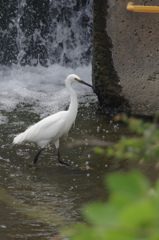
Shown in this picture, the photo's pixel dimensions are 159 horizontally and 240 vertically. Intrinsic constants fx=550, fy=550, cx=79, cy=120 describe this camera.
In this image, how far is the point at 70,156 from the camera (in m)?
6.33

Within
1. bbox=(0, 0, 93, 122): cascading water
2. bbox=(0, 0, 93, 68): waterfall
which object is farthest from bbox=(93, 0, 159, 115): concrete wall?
bbox=(0, 0, 93, 68): waterfall

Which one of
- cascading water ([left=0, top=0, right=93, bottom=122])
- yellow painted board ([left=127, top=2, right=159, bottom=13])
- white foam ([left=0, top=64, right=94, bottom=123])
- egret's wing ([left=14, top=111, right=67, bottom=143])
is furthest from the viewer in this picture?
cascading water ([left=0, top=0, right=93, bottom=122])

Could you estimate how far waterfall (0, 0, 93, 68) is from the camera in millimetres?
10898

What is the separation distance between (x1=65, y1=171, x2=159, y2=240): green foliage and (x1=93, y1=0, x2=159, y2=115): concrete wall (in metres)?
6.40

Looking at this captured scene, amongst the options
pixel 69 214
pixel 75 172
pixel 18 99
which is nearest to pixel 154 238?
pixel 69 214

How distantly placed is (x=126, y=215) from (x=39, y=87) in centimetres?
863

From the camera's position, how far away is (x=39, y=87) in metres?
9.19

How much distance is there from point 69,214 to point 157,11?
3.13 metres

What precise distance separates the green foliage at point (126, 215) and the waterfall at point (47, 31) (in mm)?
10217

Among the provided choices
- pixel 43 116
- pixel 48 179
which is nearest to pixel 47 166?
pixel 48 179

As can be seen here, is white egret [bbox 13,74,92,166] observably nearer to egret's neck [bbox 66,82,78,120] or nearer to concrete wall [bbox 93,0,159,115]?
A: egret's neck [bbox 66,82,78,120]

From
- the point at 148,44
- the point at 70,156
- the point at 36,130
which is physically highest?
the point at 148,44

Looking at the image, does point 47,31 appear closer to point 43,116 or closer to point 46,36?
point 46,36

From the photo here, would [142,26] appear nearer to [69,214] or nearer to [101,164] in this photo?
[101,164]
